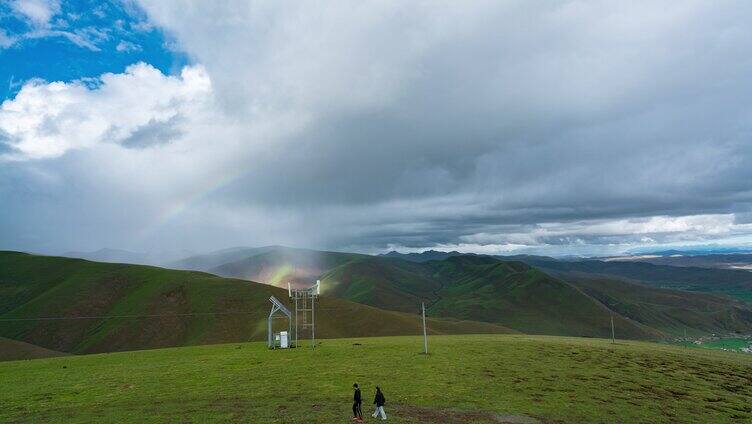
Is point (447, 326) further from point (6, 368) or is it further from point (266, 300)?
point (6, 368)

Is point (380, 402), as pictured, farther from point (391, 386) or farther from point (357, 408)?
point (391, 386)

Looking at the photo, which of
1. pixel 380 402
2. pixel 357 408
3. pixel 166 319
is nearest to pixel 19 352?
pixel 166 319

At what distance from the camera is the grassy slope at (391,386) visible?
124 ft

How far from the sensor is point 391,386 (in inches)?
1844

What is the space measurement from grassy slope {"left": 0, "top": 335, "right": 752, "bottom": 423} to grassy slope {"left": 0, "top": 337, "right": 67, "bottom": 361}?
55762 millimetres

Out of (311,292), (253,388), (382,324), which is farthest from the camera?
(382,324)

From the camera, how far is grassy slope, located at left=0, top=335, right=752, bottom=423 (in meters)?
37.8

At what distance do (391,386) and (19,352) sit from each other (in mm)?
121835

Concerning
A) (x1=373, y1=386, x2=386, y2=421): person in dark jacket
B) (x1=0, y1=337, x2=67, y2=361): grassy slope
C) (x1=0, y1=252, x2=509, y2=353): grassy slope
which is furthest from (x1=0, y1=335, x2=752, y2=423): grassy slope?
(x1=0, y1=252, x2=509, y2=353): grassy slope

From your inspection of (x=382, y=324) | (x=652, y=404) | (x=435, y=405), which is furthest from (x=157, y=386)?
(x=382, y=324)

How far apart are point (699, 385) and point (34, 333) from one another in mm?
199283

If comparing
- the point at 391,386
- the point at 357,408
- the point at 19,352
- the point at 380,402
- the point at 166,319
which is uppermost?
the point at 380,402

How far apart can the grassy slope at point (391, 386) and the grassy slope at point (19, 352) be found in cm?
5576

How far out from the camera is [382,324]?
16125cm
